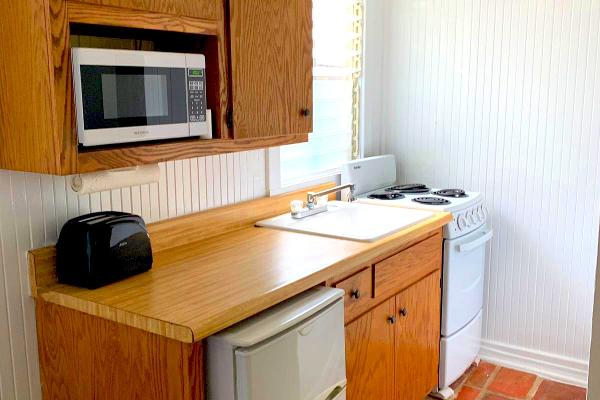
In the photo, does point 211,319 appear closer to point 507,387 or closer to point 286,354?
point 286,354

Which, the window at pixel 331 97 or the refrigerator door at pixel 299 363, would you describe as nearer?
the refrigerator door at pixel 299 363

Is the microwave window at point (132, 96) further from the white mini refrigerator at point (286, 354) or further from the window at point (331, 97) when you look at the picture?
the window at point (331, 97)

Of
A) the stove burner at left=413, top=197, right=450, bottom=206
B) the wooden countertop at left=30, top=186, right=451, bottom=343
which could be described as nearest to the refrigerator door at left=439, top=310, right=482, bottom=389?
the stove burner at left=413, top=197, right=450, bottom=206

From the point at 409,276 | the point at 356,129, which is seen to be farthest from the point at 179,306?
the point at 356,129

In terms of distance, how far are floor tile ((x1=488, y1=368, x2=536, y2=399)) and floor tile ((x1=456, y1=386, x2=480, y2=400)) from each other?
86 millimetres

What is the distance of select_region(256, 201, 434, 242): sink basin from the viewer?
2.45 metres

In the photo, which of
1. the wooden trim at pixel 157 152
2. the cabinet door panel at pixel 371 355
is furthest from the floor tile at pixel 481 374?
the wooden trim at pixel 157 152

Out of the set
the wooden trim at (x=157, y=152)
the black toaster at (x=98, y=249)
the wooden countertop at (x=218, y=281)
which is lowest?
the wooden countertop at (x=218, y=281)

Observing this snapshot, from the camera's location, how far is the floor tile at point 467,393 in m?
3.10

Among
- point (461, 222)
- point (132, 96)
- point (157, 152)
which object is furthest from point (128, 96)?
point (461, 222)

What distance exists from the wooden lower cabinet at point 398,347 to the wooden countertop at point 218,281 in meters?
0.28

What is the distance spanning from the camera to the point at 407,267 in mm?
2594

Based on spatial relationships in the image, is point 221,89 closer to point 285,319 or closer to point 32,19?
point 32,19

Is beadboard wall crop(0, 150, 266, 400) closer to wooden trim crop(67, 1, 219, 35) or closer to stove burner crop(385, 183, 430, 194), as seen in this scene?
wooden trim crop(67, 1, 219, 35)
